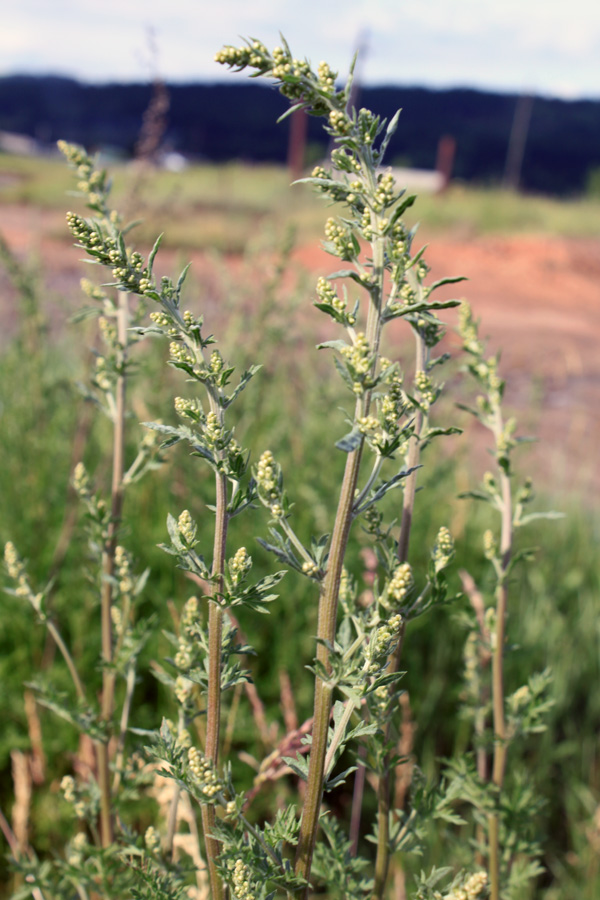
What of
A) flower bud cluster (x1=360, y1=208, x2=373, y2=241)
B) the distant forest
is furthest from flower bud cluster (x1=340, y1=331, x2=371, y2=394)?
the distant forest

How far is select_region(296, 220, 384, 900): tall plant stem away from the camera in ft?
2.70

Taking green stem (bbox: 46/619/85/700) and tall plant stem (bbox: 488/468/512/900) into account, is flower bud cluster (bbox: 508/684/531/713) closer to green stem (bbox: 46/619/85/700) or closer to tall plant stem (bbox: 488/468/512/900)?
tall plant stem (bbox: 488/468/512/900)

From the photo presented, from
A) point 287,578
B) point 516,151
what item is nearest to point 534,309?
point 287,578

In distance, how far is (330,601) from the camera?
857 millimetres

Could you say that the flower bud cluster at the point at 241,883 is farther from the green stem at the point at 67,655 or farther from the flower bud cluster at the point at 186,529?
the green stem at the point at 67,655

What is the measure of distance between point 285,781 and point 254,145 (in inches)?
2081

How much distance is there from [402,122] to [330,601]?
54.7 m

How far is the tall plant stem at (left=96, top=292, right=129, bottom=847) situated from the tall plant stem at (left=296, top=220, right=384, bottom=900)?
527mm

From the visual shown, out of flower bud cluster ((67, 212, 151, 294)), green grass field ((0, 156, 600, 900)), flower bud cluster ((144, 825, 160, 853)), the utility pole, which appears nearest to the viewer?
flower bud cluster ((67, 212, 151, 294))

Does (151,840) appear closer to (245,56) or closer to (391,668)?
(391,668)

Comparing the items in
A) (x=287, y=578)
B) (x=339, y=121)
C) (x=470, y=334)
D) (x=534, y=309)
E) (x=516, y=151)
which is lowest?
(x=287, y=578)

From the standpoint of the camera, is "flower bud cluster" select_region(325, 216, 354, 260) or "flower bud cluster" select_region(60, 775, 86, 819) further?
"flower bud cluster" select_region(60, 775, 86, 819)

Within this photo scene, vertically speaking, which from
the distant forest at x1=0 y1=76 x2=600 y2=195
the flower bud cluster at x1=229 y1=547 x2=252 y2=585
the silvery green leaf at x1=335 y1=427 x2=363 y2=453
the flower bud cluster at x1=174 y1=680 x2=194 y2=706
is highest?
the distant forest at x1=0 y1=76 x2=600 y2=195

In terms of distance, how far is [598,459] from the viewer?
7.09 m
